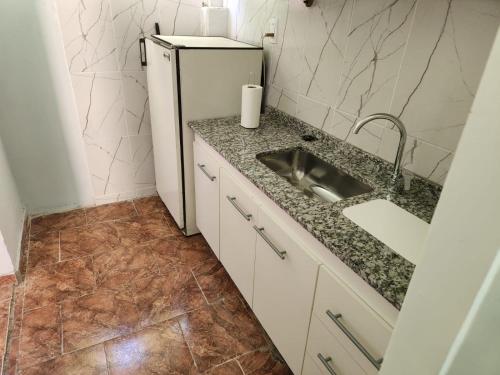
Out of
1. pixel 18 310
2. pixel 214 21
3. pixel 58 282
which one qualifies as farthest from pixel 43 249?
pixel 214 21

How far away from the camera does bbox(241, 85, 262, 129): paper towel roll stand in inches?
68.5

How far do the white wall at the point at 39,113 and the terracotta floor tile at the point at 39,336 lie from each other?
101cm

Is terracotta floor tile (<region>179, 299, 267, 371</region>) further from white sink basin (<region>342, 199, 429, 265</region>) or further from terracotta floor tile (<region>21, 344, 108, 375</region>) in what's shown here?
white sink basin (<region>342, 199, 429, 265</region>)

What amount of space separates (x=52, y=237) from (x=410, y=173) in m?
2.20

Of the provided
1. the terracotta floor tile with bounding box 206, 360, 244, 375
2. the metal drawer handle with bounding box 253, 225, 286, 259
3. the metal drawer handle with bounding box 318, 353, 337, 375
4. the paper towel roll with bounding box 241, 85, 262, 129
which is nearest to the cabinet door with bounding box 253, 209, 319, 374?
the metal drawer handle with bounding box 253, 225, 286, 259

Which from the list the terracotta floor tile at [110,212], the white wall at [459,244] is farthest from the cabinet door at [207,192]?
the white wall at [459,244]

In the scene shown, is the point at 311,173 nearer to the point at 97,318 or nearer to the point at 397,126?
the point at 397,126

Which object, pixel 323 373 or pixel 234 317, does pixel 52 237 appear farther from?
pixel 323 373

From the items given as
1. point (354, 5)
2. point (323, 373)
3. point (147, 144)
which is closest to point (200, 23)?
point (147, 144)

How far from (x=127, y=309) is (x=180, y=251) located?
0.52 meters

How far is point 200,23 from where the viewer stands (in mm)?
2352

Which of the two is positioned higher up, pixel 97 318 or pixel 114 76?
pixel 114 76

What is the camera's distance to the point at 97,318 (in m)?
1.67

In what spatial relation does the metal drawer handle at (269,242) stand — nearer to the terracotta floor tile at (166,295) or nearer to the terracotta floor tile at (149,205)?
the terracotta floor tile at (166,295)
